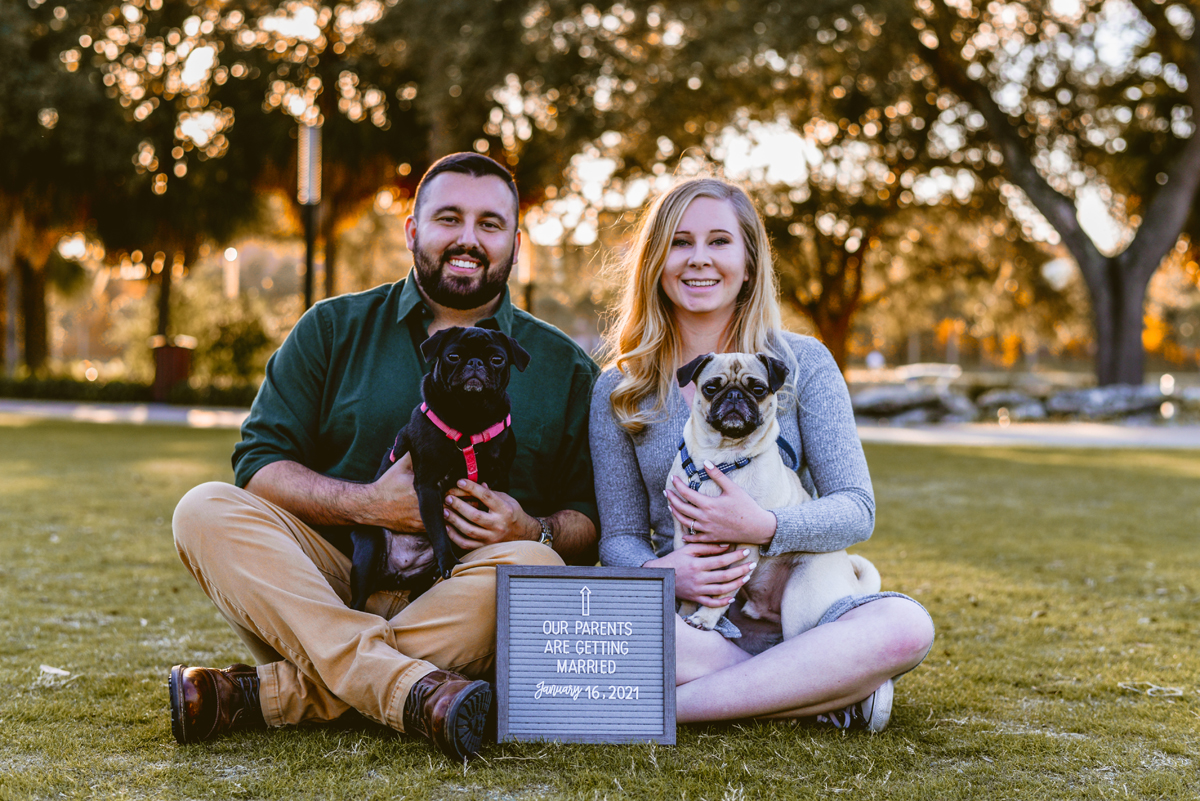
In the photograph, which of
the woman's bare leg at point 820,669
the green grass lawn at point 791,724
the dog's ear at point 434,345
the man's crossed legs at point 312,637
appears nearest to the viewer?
the green grass lawn at point 791,724

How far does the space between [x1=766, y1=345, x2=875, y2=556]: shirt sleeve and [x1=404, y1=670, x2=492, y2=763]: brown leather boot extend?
41.8 inches

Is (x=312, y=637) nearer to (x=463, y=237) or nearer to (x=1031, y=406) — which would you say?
(x=463, y=237)

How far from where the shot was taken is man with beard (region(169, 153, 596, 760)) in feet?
9.76

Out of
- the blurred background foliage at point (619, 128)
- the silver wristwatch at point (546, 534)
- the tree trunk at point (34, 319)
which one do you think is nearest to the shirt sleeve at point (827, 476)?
the silver wristwatch at point (546, 534)

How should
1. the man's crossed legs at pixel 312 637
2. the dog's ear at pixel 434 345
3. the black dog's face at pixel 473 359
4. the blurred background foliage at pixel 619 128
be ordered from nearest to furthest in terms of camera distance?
the man's crossed legs at pixel 312 637 < the black dog's face at pixel 473 359 < the dog's ear at pixel 434 345 < the blurred background foliage at pixel 619 128

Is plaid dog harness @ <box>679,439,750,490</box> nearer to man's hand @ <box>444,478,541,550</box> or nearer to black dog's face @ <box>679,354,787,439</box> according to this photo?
black dog's face @ <box>679,354,787,439</box>

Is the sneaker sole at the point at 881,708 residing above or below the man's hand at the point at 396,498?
below

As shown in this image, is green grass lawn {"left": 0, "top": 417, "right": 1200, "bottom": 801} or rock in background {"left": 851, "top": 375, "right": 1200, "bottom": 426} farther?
rock in background {"left": 851, "top": 375, "right": 1200, "bottom": 426}

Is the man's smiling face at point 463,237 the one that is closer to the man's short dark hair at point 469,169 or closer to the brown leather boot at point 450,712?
the man's short dark hair at point 469,169

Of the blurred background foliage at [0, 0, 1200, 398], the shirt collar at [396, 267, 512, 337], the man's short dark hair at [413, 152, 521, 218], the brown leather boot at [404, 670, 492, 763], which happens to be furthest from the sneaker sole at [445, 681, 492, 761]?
the blurred background foliage at [0, 0, 1200, 398]

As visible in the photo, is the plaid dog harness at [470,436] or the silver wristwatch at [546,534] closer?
the plaid dog harness at [470,436]

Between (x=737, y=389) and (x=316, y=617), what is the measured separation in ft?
4.95

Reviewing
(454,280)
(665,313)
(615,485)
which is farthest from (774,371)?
(454,280)

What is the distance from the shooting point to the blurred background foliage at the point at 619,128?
16.8m
